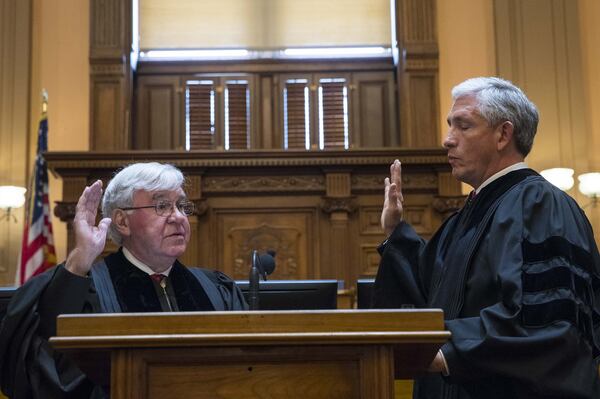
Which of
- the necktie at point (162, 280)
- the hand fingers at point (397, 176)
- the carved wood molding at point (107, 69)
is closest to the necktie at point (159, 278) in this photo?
the necktie at point (162, 280)

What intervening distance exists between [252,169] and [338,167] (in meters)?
0.84

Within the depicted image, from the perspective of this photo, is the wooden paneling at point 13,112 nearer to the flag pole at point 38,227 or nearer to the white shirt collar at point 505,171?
the flag pole at point 38,227

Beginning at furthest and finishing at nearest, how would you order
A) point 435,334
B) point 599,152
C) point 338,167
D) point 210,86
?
point 210,86 < point 599,152 < point 338,167 < point 435,334

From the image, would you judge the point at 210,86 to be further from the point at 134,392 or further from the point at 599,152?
the point at 134,392

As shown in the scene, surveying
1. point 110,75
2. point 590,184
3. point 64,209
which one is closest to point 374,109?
point 590,184

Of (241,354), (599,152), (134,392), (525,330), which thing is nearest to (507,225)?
(525,330)

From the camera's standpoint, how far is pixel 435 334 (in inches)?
86.7

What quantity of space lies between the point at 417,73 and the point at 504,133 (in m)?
6.84

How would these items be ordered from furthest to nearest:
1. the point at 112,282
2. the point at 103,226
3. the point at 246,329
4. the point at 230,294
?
the point at 230,294, the point at 112,282, the point at 103,226, the point at 246,329

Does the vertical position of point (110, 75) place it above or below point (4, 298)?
above

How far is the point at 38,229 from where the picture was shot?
28.1 feet

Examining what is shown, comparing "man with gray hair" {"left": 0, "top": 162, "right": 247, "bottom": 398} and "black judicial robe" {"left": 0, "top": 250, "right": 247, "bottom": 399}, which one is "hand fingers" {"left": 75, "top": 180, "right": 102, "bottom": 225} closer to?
"man with gray hair" {"left": 0, "top": 162, "right": 247, "bottom": 398}

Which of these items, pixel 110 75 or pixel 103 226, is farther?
pixel 110 75

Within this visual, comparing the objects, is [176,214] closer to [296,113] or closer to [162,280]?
[162,280]
